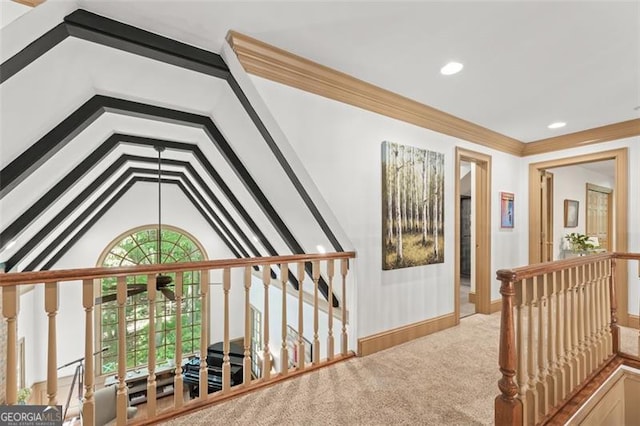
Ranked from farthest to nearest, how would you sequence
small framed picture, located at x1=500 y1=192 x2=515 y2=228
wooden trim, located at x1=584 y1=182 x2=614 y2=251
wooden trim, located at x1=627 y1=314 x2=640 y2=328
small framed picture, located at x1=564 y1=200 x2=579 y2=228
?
wooden trim, located at x1=584 y1=182 x2=614 y2=251 < small framed picture, located at x1=564 y1=200 x2=579 y2=228 < small framed picture, located at x1=500 y1=192 x2=515 y2=228 < wooden trim, located at x1=627 y1=314 x2=640 y2=328

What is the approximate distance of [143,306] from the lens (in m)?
7.00

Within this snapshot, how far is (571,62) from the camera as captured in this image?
2.13 m

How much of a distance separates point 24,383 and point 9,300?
580 cm

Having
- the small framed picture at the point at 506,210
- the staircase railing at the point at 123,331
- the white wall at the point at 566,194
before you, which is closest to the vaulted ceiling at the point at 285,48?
the small framed picture at the point at 506,210

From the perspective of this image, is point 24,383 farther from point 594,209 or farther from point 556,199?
point 594,209

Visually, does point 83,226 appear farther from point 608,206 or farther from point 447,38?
point 608,206

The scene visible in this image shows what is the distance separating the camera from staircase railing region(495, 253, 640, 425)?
1451mm

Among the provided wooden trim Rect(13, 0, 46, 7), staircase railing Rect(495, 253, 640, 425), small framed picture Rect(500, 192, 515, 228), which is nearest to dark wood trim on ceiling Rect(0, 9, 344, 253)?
wooden trim Rect(13, 0, 46, 7)

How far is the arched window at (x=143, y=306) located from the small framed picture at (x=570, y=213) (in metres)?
7.55

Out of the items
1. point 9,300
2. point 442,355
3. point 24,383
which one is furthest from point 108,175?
point 442,355

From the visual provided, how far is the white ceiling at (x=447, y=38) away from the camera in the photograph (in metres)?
1.61

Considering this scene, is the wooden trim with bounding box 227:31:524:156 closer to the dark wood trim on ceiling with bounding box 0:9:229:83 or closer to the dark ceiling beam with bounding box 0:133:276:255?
the dark wood trim on ceiling with bounding box 0:9:229:83

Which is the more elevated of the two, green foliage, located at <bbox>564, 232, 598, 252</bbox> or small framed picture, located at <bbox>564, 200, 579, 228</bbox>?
small framed picture, located at <bbox>564, 200, 579, 228</bbox>

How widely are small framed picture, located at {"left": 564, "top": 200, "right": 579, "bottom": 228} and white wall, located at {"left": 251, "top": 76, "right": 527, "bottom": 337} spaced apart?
3.48 meters
